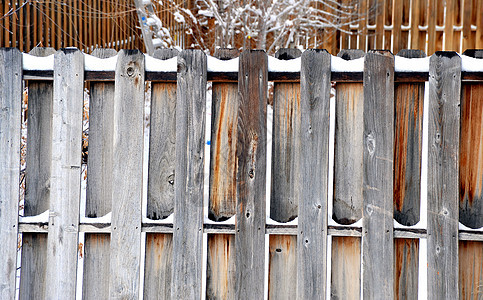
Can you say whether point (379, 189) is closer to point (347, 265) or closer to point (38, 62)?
point (347, 265)

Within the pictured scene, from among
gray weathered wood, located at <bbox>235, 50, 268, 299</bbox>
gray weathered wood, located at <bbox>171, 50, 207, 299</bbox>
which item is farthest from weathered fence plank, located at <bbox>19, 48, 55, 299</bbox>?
gray weathered wood, located at <bbox>235, 50, 268, 299</bbox>

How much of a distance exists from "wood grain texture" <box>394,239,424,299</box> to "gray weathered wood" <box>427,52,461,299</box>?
7 cm

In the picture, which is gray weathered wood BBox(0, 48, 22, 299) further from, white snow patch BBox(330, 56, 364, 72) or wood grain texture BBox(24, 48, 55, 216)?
white snow patch BBox(330, 56, 364, 72)

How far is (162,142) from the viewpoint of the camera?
7.16 feet

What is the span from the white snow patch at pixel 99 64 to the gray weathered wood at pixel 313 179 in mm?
908

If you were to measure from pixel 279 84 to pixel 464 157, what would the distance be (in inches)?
37.6

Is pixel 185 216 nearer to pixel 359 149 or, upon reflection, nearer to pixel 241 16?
pixel 359 149

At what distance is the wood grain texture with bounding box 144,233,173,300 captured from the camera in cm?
219

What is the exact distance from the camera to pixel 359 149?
2.15 m

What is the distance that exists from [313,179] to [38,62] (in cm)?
144

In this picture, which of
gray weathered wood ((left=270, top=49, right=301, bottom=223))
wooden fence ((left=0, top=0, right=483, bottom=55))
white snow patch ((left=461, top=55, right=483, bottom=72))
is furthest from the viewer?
wooden fence ((left=0, top=0, right=483, bottom=55))

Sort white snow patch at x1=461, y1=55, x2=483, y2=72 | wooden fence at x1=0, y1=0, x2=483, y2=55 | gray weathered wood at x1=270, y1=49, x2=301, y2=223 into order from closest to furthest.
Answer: white snow patch at x1=461, y1=55, x2=483, y2=72, gray weathered wood at x1=270, y1=49, x2=301, y2=223, wooden fence at x1=0, y1=0, x2=483, y2=55

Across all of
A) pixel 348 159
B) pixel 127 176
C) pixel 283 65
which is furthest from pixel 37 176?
pixel 348 159

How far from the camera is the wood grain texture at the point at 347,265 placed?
2143 mm
